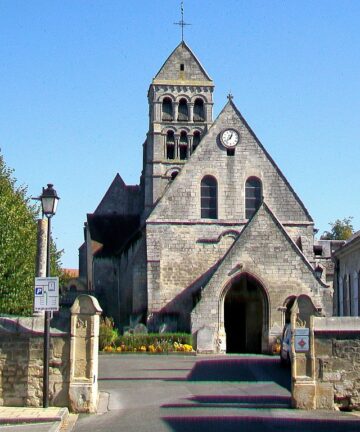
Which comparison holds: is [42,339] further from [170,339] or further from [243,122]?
[243,122]

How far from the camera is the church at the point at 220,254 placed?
34344 mm

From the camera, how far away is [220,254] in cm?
3912

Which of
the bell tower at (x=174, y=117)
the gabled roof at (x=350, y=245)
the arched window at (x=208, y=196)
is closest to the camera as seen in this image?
the gabled roof at (x=350, y=245)

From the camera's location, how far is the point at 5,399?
51.5 feet

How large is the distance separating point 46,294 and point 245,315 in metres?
21.7

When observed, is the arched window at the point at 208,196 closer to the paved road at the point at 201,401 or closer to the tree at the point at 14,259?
Answer: the tree at the point at 14,259

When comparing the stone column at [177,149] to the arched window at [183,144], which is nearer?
the stone column at [177,149]

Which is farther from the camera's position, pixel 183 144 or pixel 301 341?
pixel 183 144

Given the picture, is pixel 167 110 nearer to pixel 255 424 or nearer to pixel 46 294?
pixel 46 294

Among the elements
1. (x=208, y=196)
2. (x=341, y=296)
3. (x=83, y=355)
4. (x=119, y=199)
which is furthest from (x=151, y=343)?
(x=119, y=199)

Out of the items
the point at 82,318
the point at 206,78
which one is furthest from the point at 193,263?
the point at 82,318

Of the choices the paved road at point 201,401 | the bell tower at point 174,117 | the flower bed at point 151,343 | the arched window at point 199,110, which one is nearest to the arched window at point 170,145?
the bell tower at point 174,117

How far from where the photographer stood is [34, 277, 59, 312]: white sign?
1592cm

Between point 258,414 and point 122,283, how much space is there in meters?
32.3
